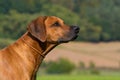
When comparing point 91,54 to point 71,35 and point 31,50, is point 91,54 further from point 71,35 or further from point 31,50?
point 31,50

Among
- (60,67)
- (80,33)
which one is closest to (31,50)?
(60,67)

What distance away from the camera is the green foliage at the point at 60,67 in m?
61.7

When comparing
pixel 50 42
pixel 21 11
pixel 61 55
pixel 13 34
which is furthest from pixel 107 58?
pixel 50 42

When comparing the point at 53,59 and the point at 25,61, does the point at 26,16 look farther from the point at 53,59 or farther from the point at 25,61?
the point at 25,61

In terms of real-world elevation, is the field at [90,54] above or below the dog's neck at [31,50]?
below

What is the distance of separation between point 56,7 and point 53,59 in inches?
1527

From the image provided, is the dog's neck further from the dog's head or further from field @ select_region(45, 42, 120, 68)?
field @ select_region(45, 42, 120, 68)

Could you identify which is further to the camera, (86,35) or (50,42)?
(86,35)

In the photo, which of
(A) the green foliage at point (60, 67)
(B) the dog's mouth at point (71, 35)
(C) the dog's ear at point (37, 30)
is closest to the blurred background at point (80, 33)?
(A) the green foliage at point (60, 67)

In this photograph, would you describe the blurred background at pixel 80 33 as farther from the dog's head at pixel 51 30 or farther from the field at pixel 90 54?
the dog's head at pixel 51 30

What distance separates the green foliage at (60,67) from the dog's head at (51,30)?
166ft

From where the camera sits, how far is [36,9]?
337 ft

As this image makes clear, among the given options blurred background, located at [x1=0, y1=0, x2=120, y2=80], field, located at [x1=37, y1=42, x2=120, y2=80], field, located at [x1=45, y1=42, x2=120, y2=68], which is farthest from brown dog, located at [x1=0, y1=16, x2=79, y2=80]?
field, located at [x1=45, y1=42, x2=120, y2=68]

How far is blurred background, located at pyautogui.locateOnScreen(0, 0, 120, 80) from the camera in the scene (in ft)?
209
